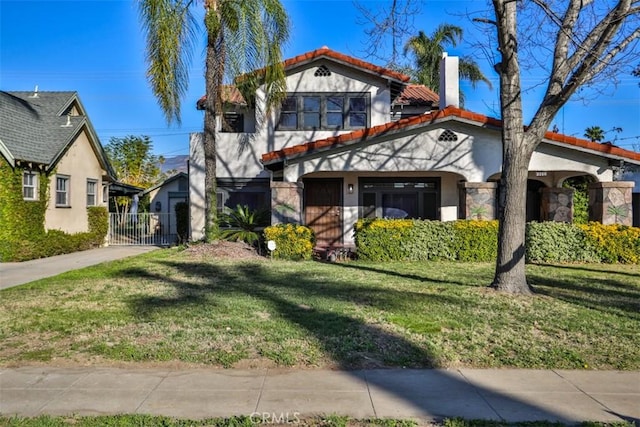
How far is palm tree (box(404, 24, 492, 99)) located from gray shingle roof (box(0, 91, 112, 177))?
20.0 m

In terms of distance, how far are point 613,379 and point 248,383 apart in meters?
3.60

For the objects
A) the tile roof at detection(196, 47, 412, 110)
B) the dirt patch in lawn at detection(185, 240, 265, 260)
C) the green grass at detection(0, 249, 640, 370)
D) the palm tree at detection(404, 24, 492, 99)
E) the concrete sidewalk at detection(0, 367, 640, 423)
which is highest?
the palm tree at detection(404, 24, 492, 99)

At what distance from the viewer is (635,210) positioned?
2345 centimetres

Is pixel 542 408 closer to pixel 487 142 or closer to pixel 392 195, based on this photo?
pixel 487 142

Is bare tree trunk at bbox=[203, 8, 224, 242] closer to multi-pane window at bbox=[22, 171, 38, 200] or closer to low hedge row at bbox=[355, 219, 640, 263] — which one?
low hedge row at bbox=[355, 219, 640, 263]

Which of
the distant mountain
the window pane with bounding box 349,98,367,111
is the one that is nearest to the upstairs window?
the window pane with bounding box 349,98,367,111

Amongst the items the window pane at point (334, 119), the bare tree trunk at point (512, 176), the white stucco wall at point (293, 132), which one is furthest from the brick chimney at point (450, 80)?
the bare tree trunk at point (512, 176)

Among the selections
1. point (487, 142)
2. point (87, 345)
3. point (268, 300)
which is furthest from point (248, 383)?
point (487, 142)

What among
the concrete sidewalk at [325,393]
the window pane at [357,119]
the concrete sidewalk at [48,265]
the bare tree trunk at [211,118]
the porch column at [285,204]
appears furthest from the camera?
the window pane at [357,119]

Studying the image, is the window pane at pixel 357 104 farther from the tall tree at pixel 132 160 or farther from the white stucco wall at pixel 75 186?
→ the tall tree at pixel 132 160

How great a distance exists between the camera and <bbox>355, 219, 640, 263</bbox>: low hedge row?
43.2 ft

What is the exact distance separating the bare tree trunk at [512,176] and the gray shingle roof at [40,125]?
13.9 meters

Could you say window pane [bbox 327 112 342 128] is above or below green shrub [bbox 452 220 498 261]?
above

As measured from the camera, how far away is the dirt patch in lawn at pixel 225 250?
13773 mm
